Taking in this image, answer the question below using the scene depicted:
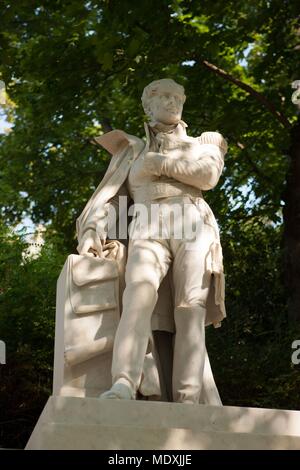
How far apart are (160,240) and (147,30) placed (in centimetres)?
571

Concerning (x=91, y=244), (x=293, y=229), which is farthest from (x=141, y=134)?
(x=91, y=244)

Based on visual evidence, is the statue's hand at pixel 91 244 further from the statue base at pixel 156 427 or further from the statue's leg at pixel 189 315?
the statue base at pixel 156 427

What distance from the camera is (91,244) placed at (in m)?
7.62

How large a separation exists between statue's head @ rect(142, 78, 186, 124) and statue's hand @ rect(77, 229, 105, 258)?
3.72 feet

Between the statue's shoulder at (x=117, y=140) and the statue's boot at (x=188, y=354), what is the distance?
1565 millimetres

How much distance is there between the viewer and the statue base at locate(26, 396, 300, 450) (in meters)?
6.24

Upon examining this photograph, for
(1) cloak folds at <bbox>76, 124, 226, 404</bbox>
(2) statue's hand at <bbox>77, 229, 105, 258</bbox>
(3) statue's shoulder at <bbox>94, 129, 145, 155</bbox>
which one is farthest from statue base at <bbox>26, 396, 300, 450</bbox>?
(3) statue's shoulder at <bbox>94, 129, 145, 155</bbox>

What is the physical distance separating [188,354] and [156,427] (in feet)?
2.96

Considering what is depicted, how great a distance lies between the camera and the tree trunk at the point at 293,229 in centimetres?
1270

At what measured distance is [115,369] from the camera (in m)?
6.96

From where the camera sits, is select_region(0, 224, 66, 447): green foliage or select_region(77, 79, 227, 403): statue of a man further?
select_region(0, 224, 66, 447): green foliage

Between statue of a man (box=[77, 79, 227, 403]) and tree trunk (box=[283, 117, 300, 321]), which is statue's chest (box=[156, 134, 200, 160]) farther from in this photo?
tree trunk (box=[283, 117, 300, 321])

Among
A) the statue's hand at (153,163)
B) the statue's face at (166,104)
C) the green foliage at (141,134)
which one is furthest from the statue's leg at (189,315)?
the green foliage at (141,134)

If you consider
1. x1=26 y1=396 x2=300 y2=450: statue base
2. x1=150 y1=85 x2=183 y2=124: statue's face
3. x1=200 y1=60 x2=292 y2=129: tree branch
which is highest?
x1=200 y1=60 x2=292 y2=129: tree branch
